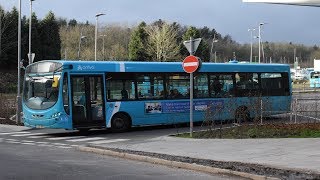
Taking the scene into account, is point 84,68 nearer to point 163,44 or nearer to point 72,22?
point 163,44

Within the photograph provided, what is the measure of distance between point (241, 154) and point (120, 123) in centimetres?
883

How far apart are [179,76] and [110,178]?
13.4 metres

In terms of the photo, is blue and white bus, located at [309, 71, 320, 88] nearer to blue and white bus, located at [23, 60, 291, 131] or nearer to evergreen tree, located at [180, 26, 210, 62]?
evergreen tree, located at [180, 26, 210, 62]

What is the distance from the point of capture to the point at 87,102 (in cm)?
2005

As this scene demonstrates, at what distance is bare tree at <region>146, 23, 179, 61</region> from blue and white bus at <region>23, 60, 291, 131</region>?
160ft

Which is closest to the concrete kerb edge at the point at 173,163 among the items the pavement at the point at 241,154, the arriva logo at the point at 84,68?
the pavement at the point at 241,154

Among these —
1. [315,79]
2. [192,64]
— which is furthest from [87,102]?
[315,79]

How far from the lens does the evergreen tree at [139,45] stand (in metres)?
79.6

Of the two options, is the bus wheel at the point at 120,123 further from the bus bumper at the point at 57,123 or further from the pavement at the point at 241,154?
the pavement at the point at 241,154

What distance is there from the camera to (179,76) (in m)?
23.0

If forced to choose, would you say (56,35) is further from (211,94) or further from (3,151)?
(3,151)

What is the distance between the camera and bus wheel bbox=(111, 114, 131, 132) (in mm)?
21031

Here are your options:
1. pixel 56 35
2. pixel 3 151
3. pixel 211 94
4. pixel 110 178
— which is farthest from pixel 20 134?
pixel 56 35

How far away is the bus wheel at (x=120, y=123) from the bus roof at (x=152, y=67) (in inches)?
77.0
